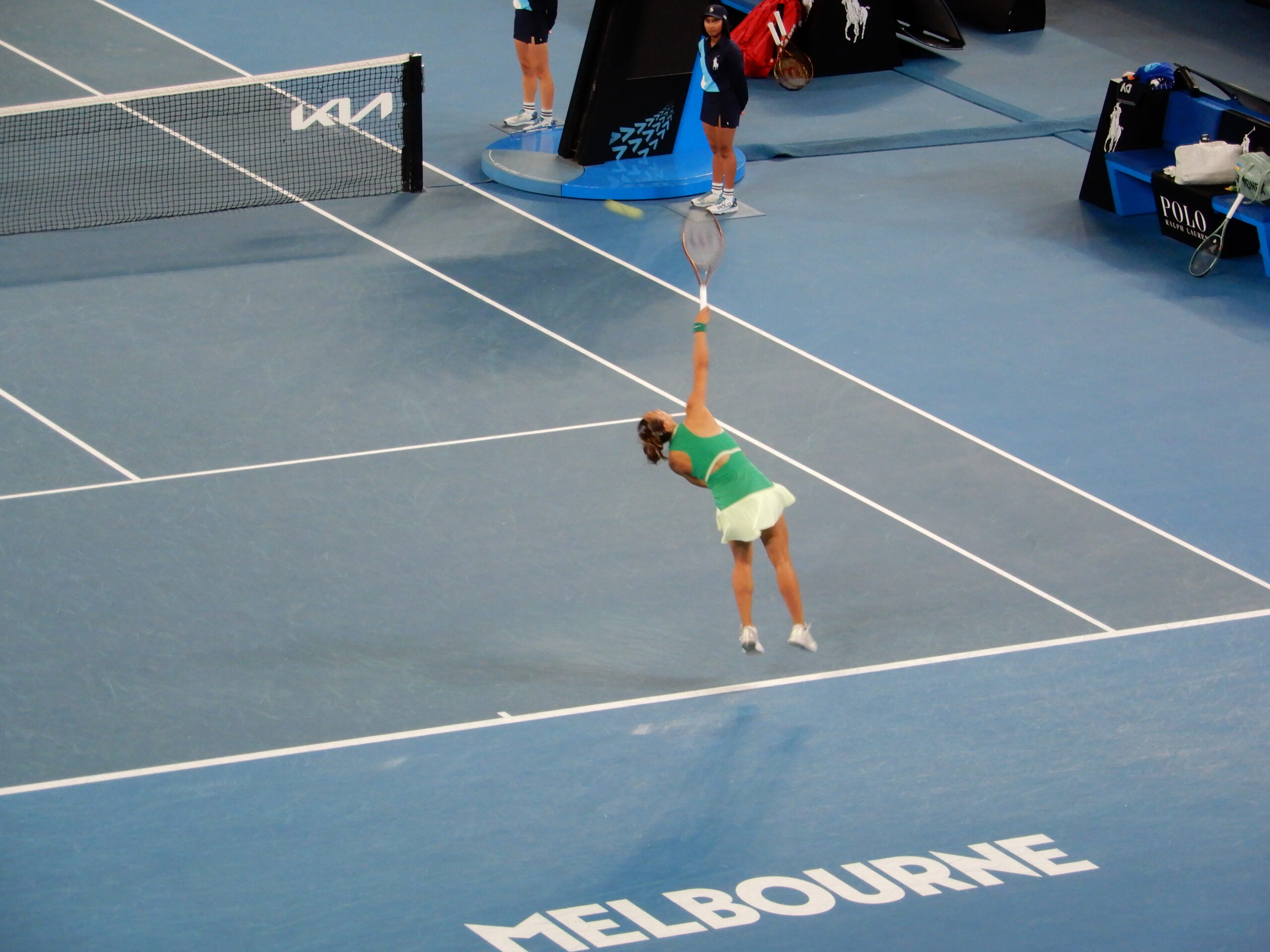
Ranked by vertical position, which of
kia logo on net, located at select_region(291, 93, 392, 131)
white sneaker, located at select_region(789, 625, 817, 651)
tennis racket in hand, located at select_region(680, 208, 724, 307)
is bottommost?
white sneaker, located at select_region(789, 625, 817, 651)

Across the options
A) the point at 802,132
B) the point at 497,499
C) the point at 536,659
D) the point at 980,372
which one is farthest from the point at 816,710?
the point at 802,132

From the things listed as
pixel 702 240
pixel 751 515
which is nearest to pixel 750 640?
pixel 751 515

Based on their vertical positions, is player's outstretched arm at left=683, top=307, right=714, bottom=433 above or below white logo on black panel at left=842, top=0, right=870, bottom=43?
below

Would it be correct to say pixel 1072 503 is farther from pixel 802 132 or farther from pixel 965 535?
pixel 802 132

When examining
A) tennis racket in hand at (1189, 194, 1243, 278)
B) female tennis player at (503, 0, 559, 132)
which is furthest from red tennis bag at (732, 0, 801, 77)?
tennis racket in hand at (1189, 194, 1243, 278)

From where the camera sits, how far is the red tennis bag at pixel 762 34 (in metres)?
17.6

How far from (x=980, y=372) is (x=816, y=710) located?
14.4 ft

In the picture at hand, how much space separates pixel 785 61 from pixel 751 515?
1047 cm

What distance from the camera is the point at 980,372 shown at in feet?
39.7

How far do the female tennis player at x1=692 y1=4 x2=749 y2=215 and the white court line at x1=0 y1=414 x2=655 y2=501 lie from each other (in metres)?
3.85

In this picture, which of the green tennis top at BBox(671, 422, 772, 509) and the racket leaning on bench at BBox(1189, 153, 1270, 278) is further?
the racket leaning on bench at BBox(1189, 153, 1270, 278)

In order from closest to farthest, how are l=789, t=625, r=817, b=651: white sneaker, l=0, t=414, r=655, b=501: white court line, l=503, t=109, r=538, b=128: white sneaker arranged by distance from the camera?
l=789, t=625, r=817, b=651: white sneaker, l=0, t=414, r=655, b=501: white court line, l=503, t=109, r=538, b=128: white sneaker

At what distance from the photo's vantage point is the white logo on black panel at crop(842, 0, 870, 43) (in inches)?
698

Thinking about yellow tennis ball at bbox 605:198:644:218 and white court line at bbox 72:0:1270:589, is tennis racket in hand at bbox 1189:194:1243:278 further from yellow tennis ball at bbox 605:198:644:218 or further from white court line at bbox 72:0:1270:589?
yellow tennis ball at bbox 605:198:644:218
